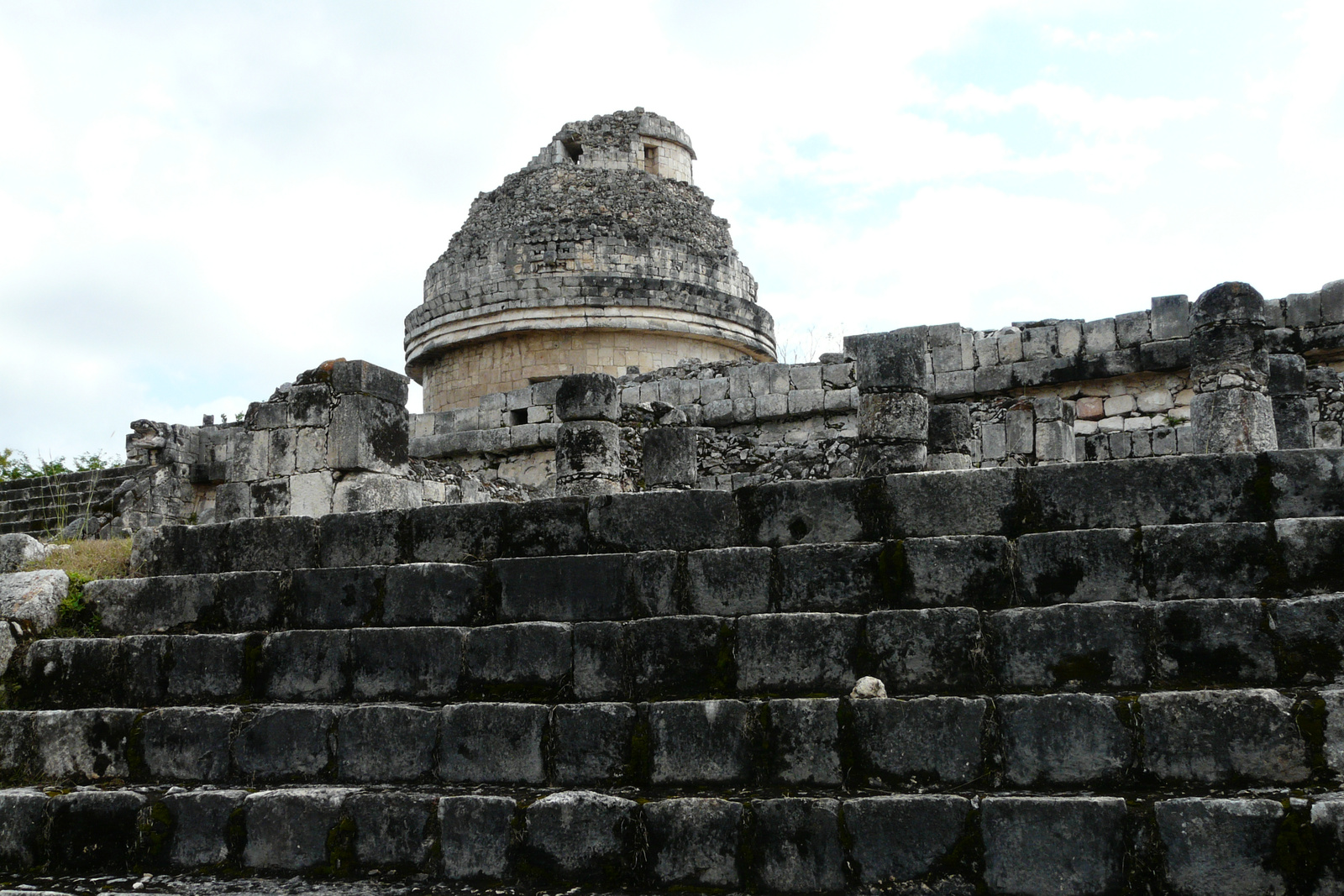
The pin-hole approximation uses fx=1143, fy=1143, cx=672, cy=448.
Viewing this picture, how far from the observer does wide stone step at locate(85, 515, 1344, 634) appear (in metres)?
4.73

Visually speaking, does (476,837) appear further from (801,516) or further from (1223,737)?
(1223,737)

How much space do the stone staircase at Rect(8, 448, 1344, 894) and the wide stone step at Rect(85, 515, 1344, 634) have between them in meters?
0.01

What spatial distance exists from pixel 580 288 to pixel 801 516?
1180 cm

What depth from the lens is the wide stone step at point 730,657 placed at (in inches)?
177

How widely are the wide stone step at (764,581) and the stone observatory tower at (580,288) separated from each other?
35.3ft

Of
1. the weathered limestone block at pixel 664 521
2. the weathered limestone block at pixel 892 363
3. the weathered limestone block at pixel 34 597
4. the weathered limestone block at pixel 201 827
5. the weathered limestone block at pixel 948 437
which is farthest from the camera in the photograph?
the weathered limestone block at pixel 948 437

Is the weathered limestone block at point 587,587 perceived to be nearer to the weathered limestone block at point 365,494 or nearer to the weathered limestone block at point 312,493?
the weathered limestone block at point 365,494

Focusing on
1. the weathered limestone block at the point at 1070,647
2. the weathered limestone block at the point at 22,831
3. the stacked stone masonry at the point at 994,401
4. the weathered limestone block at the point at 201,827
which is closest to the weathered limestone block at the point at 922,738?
the weathered limestone block at the point at 1070,647

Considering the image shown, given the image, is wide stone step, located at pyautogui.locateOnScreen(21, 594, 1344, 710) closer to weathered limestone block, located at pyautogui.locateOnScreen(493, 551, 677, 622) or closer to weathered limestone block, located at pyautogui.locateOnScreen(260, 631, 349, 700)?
weathered limestone block, located at pyautogui.locateOnScreen(260, 631, 349, 700)

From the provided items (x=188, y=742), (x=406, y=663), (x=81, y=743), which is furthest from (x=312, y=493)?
(x=406, y=663)

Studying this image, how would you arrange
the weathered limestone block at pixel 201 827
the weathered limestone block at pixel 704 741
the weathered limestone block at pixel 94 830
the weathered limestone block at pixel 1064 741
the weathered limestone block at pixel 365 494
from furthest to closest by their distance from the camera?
the weathered limestone block at pixel 365 494
the weathered limestone block at pixel 94 830
the weathered limestone block at pixel 201 827
the weathered limestone block at pixel 704 741
the weathered limestone block at pixel 1064 741

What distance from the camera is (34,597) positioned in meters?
6.61

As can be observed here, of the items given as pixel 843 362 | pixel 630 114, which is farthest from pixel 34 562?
pixel 630 114

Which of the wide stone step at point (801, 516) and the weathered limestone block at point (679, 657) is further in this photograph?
the weathered limestone block at point (679, 657)
